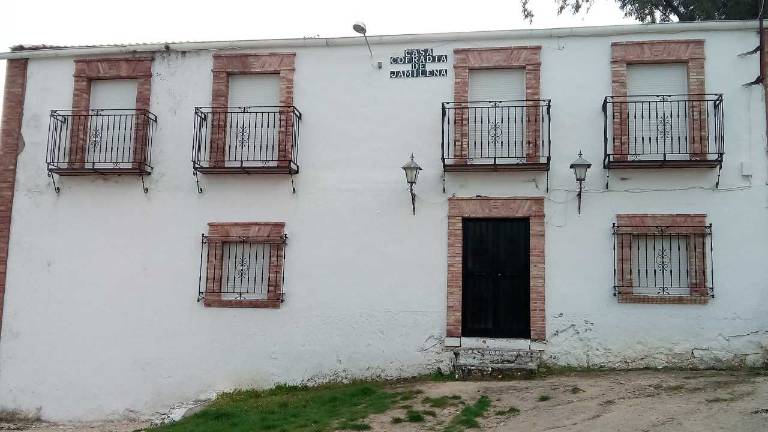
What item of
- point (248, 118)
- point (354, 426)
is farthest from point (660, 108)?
point (354, 426)

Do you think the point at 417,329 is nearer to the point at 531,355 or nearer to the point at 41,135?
the point at 531,355

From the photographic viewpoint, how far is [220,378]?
1070 centimetres

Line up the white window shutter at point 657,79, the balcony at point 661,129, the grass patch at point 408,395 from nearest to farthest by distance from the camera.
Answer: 1. the grass patch at point 408,395
2. the balcony at point 661,129
3. the white window shutter at point 657,79

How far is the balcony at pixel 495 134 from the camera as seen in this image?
10.4 m

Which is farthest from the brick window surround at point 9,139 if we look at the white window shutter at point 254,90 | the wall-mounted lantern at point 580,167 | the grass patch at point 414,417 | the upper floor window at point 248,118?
the wall-mounted lantern at point 580,167

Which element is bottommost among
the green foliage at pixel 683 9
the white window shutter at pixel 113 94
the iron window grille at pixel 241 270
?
the iron window grille at pixel 241 270

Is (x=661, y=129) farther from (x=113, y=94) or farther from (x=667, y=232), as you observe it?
(x=113, y=94)

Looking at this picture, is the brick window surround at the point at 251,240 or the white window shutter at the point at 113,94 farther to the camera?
the white window shutter at the point at 113,94

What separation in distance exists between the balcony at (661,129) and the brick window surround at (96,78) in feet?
23.6

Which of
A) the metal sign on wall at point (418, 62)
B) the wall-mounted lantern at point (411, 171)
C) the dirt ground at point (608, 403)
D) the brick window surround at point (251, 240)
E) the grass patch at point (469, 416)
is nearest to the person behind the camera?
the dirt ground at point (608, 403)

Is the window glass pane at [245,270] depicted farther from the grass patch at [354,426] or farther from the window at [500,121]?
the window at [500,121]

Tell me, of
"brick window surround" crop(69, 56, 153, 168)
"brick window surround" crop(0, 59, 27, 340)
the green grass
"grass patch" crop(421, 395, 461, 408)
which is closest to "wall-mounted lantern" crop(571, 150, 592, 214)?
"grass patch" crop(421, 395, 461, 408)

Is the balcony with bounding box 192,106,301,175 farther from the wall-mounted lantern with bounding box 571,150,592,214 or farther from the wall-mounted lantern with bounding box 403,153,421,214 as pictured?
the wall-mounted lantern with bounding box 571,150,592,214

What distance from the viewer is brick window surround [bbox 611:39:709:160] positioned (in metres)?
10.2
